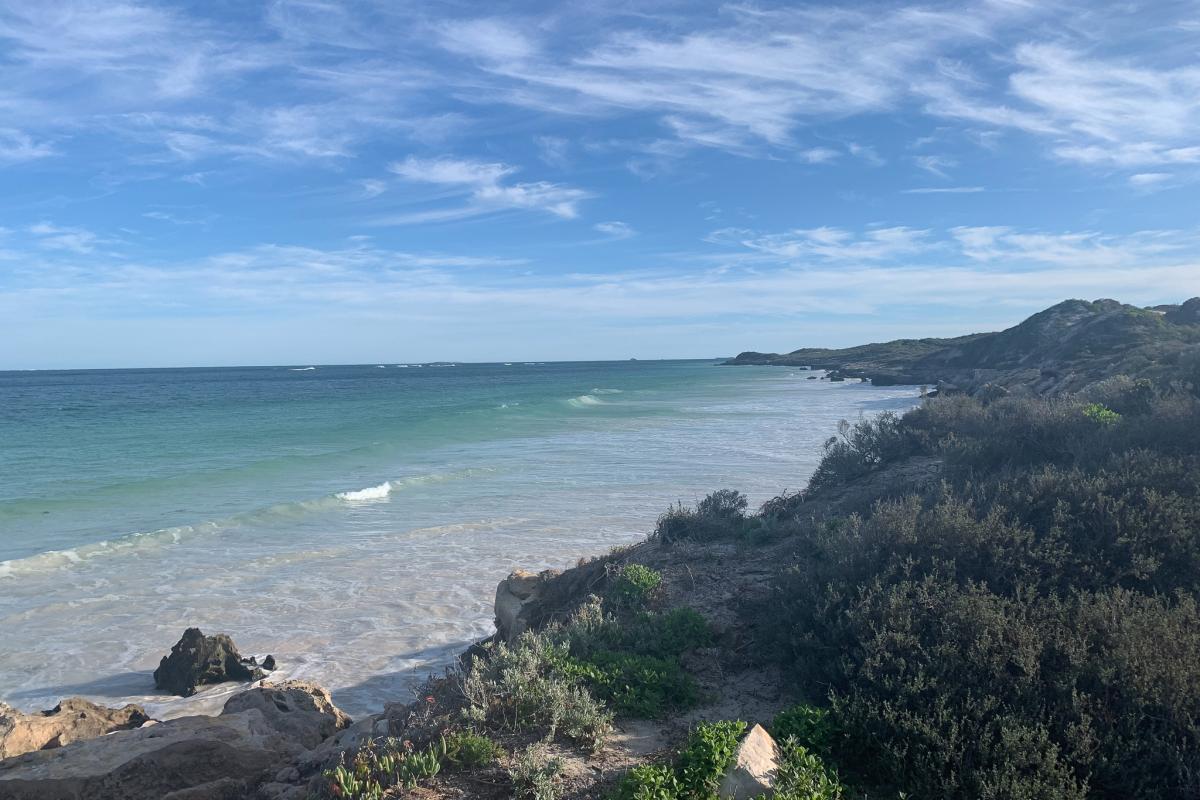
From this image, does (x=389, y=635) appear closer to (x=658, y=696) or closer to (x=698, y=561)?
(x=698, y=561)

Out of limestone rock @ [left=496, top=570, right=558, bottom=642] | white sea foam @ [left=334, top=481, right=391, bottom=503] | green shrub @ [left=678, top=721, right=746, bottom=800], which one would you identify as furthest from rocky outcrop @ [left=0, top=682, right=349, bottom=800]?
white sea foam @ [left=334, top=481, right=391, bottom=503]

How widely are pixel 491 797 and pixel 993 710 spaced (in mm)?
2929

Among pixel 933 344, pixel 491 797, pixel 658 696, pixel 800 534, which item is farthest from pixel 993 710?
pixel 933 344

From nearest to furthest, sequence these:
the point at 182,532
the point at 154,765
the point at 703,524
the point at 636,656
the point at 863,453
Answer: the point at 154,765 < the point at 636,656 < the point at 703,524 < the point at 863,453 < the point at 182,532

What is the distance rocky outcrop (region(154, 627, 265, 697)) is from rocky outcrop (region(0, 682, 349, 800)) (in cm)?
283

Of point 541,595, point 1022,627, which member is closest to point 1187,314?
point 541,595

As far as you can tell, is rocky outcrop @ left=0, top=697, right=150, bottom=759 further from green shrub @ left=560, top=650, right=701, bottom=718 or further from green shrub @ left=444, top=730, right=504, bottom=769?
green shrub @ left=560, top=650, right=701, bottom=718

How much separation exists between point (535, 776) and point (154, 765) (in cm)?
309

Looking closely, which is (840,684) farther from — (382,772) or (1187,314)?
(1187,314)

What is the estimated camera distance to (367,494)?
19828 millimetres

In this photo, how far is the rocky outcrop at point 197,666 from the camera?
8.74m

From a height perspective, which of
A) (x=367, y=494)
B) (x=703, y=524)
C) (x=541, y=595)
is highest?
(x=703, y=524)

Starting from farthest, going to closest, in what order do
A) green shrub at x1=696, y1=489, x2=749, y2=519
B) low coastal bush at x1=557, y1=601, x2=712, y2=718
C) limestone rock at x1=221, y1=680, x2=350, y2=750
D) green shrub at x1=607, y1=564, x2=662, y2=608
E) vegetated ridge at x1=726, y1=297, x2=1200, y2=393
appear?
vegetated ridge at x1=726, y1=297, x2=1200, y2=393 < green shrub at x1=696, y1=489, x2=749, y2=519 < green shrub at x1=607, y1=564, x2=662, y2=608 < limestone rock at x1=221, y1=680, x2=350, y2=750 < low coastal bush at x1=557, y1=601, x2=712, y2=718

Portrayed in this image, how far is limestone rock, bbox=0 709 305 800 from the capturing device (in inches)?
210
